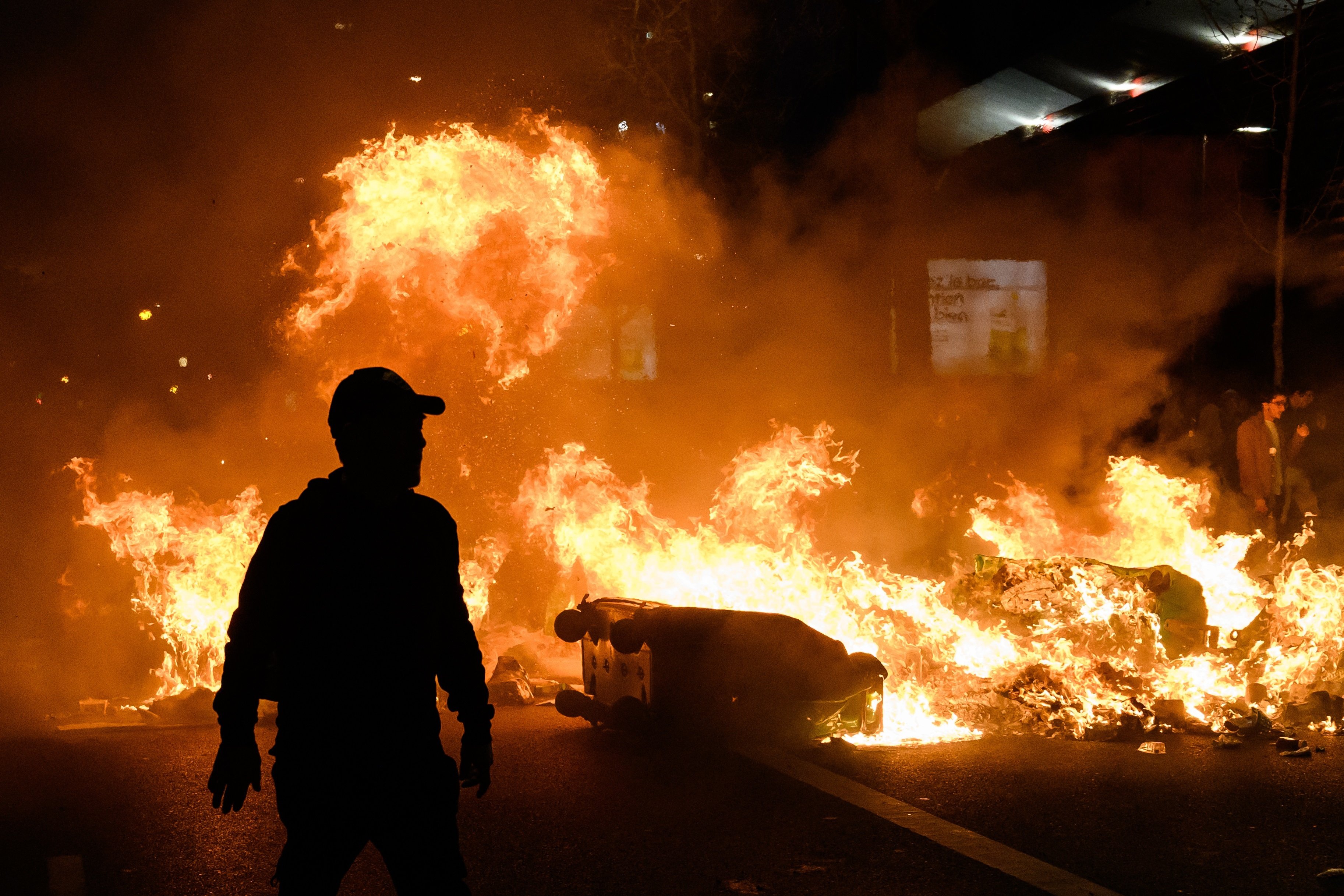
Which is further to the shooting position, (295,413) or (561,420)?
(561,420)

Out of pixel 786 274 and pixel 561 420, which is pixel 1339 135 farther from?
pixel 561 420

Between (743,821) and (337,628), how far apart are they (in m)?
3.16

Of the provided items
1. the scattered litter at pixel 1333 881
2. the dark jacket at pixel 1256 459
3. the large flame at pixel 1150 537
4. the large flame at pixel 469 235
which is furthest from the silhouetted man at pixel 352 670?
the dark jacket at pixel 1256 459

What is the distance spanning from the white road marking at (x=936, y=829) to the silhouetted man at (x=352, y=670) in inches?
105

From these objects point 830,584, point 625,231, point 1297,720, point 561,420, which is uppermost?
point 625,231

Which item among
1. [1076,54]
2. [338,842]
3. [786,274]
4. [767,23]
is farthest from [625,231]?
[338,842]

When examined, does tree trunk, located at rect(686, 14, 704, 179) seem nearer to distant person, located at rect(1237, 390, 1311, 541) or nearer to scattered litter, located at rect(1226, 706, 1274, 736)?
distant person, located at rect(1237, 390, 1311, 541)

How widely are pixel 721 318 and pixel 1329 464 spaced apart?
804 cm

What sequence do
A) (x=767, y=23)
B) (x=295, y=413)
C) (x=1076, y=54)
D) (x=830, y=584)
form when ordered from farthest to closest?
(x=767, y=23)
(x=1076, y=54)
(x=295, y=413)
(x=830, y=584)

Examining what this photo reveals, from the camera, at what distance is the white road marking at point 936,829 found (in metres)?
4.49

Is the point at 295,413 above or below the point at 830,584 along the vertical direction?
above

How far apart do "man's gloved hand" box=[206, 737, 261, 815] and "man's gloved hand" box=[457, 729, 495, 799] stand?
0.52m

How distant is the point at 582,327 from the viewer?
15516 millimetres

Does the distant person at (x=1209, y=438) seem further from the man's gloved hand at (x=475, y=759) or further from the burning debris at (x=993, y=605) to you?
the man's gloved hand at (x=475, y=759)
